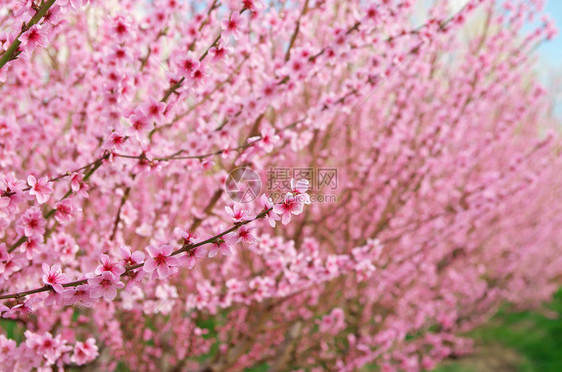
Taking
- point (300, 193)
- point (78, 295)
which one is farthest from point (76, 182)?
point (300, 193)

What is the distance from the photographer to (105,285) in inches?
53.1

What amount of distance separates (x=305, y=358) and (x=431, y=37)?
416 centimetres

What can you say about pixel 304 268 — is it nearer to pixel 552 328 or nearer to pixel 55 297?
pixel 55 297

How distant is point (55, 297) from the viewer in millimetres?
1372

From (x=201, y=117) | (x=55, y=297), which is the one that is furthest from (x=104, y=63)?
(x=55, y=297)

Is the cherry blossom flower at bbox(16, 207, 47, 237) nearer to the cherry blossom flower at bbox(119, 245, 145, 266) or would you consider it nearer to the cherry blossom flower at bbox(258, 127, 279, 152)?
the cherry blossom flower at bbox(119, 245, 145, 266)

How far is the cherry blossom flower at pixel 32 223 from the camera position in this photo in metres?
1.71

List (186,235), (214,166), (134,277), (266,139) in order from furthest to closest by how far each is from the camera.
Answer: (214,166) → (266,139) → (134,277) → (186,235)

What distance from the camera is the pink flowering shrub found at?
1.75m

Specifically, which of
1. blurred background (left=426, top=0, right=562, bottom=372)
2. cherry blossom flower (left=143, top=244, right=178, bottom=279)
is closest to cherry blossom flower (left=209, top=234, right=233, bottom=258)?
cherry blossom flower (left=143, top=244, right=178, bottom=279)

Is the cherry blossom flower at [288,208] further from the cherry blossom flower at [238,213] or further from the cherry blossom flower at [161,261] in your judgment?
the cherry blossom flower at [161,261]

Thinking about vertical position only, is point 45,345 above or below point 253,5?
below

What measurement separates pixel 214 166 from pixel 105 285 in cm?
254

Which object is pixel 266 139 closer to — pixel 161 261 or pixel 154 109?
pixel 154 109
